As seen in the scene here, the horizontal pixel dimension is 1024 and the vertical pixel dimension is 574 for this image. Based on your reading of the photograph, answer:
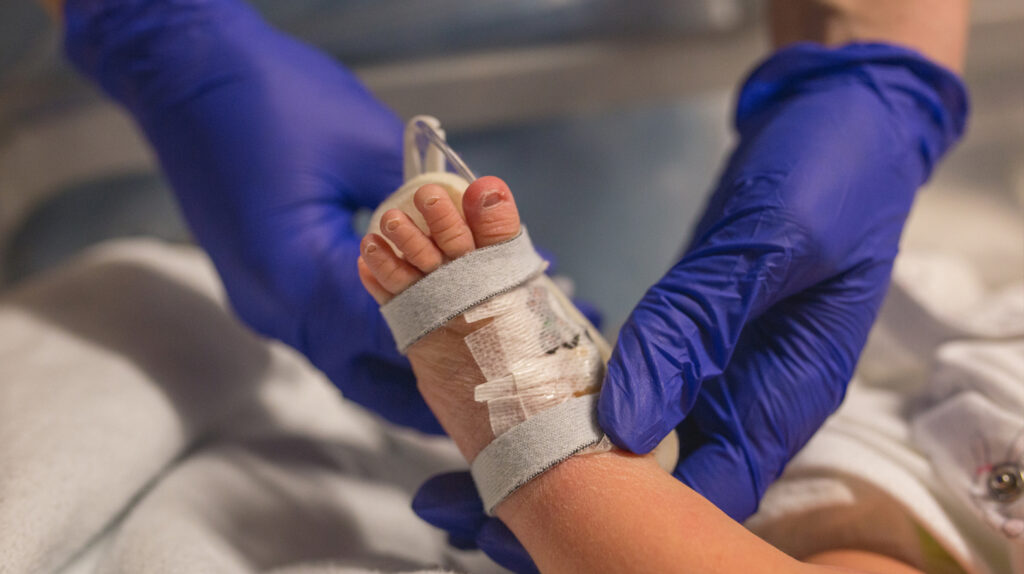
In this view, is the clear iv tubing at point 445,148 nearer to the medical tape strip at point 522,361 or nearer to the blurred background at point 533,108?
the medical tape strip at point 522,361

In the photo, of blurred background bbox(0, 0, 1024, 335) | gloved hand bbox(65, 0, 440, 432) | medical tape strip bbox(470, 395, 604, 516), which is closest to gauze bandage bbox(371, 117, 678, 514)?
medical tape strip bbox(470, 395, 604, 516)

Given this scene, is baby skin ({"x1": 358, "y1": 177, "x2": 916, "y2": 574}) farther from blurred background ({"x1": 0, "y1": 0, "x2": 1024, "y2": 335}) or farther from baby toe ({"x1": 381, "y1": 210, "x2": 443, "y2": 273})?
blurred background ({"x1": 0, "y1": 0, "x2": 1024, "y2": 335})

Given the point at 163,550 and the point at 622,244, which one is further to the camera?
the point at 622,244

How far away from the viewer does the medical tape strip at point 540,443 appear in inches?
24.8

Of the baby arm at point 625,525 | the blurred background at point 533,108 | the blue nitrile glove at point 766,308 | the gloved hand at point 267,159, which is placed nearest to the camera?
the baby arm at point 625,525

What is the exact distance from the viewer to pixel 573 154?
1.62m

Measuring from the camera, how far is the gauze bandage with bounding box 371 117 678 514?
2.08 ft

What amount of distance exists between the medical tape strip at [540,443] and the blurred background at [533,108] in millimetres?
848

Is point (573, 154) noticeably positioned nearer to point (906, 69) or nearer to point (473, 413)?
point (906, 69)

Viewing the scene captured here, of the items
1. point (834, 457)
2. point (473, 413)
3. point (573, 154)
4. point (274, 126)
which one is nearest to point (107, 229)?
point (274, 126)

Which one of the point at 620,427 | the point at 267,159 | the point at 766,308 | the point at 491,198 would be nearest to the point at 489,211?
the point at 491,198

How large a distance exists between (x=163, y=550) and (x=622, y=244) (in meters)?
1.03

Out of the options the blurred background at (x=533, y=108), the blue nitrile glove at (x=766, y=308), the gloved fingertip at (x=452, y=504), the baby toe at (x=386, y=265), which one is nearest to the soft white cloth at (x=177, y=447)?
the gloved fingertip at (x=452, y=504)

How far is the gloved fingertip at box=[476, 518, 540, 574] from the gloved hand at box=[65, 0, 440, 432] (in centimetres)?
22
